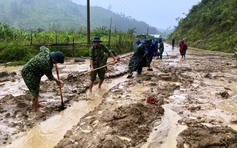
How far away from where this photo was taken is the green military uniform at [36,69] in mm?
5668

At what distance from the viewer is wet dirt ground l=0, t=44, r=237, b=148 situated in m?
4.54

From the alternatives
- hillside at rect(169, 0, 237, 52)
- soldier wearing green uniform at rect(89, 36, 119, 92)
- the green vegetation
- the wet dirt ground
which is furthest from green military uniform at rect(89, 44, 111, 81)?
hillside at rect(169, 0, 237, 52)

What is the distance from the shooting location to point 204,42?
39.1 meters

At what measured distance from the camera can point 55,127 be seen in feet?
17.5

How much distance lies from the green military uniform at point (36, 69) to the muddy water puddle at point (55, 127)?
80 centimetres

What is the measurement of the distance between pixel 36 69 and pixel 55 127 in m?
1.29

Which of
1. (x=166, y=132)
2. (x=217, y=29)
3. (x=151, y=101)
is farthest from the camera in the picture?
(x=217, y=29)

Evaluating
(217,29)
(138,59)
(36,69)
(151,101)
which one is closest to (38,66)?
(36,69)

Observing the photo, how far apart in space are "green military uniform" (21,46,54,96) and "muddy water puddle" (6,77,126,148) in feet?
2.62

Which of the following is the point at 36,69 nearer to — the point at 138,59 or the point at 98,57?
the point at 98,57

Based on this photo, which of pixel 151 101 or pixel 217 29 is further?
pixel 217 29

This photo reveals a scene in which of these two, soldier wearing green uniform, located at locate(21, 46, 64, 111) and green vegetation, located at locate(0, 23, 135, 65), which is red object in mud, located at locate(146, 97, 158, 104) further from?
green vegetation, located at locate(0, 23, 135, 65)

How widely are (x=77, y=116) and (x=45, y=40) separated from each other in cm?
1382

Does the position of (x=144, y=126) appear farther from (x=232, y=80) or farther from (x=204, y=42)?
(x=204, y=42)
